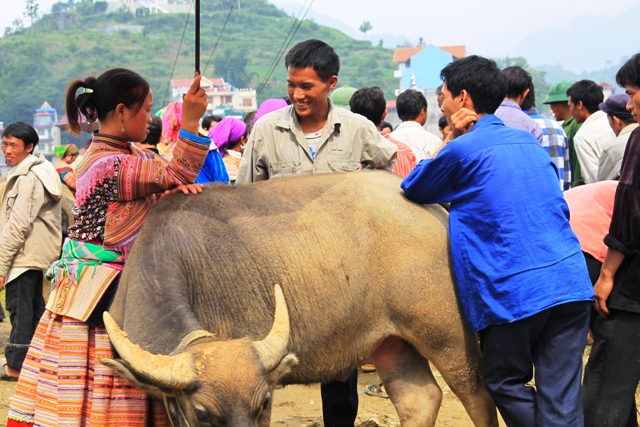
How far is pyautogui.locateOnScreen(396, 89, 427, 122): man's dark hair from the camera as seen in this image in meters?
8.46

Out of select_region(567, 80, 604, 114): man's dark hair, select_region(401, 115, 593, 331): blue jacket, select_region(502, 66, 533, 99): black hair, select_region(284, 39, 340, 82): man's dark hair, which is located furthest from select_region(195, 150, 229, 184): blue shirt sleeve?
select_region(567, 80, 604, 114): man's dark hair

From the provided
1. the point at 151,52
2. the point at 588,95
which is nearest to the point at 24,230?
the point at 588,95

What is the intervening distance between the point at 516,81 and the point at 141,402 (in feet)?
16.9

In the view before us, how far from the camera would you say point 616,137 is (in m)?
6.14

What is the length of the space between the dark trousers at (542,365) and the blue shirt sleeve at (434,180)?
81 centimetres

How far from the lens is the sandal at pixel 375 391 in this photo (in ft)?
24.2

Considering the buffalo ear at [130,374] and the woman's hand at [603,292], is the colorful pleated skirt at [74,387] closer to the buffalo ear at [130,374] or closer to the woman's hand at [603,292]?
the buffalo ear at [130,374]

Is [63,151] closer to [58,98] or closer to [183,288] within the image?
[183,288]

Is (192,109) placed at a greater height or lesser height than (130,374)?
greater

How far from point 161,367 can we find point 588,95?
6.67 m

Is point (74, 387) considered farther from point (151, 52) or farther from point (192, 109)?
point (151, 52)

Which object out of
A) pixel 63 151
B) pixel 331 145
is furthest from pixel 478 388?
pixel 63 151

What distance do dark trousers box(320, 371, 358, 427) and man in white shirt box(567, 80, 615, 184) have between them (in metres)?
3.73

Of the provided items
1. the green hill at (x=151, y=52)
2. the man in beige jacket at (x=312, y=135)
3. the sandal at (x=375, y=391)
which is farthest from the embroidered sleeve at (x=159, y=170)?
the green hill at (x=151, y=52)
